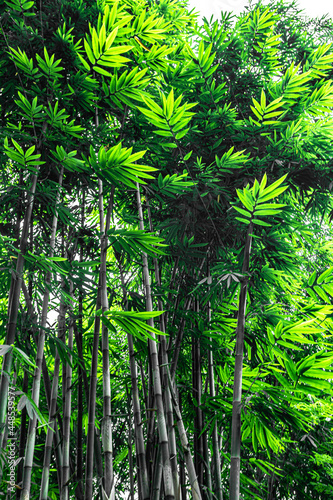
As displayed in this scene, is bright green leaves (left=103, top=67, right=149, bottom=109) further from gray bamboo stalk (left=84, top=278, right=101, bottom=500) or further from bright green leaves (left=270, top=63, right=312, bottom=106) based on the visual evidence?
gray bamboo stalk (left=84, top=278, right=101, bottom=500)

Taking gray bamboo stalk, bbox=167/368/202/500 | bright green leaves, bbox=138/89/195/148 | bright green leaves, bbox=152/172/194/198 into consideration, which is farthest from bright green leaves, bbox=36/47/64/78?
gray bamboo stalk, bbox=167/368/202/500

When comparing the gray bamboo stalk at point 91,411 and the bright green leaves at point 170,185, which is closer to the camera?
the gray bamboo stalk at point 91,411

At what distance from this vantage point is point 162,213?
2.89 m

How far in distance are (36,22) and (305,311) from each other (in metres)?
2.09

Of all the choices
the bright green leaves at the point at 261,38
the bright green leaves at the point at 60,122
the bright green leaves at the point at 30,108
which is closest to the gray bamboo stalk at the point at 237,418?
the bright green leaves at the point at 60,122

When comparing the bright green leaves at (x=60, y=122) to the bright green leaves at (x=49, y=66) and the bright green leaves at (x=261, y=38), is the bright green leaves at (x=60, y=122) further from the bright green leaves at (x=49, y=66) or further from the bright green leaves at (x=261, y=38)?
the bright green leaves at (x=261, y=38)

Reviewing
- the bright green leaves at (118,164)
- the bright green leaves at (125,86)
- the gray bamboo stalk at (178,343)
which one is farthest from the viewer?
the gray bamboo stalk at (178,343)

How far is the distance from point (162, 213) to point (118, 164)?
1.20 metres

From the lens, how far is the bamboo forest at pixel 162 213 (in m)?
1.92

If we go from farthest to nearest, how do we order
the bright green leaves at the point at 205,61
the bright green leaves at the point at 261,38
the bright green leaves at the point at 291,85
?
the bright green leaves at the point at 261,38 → the bright green leaves at the point at 205,61 → the bright green leaves at the point at 291,85

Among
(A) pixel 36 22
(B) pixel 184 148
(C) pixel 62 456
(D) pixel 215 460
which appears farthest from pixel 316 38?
(C) pixel 62 456

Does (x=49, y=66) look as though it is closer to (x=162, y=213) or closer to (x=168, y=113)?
(x=168, y=113)

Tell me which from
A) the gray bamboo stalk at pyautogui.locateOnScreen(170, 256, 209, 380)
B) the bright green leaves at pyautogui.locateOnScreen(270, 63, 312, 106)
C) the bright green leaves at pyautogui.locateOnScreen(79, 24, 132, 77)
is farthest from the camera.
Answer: the gray bamboo stalk at pyautogui.locateOnScreen(170, 256, 209, 380)

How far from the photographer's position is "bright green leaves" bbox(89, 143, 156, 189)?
64.9 inches
